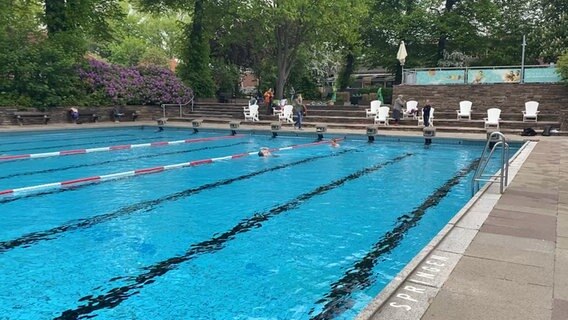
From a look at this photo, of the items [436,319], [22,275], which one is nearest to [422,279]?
[436,319]

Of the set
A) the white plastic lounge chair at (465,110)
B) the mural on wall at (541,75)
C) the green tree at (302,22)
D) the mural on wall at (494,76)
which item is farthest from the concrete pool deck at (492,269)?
the green tree at (302,22)

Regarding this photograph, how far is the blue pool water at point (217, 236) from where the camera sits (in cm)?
414

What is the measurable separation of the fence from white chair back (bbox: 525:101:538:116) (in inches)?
80.6

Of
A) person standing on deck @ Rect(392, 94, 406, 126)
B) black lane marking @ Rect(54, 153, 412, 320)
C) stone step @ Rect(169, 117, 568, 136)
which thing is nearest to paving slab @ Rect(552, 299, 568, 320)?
Answer: black lane marking @ Rect(54, 153, 412, 320)

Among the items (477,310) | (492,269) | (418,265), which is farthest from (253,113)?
(477,310)

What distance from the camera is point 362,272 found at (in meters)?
4.86

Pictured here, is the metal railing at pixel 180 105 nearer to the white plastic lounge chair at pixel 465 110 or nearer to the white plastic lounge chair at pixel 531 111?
the white plastic lounge chair at pixel 465 110

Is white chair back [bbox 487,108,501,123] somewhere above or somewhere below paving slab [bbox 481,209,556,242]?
above

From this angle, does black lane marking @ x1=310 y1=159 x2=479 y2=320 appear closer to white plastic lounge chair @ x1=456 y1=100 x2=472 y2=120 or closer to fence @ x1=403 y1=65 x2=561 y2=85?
white plastic lounge chair @ x1=456 y1=100 x2=472 y2=120

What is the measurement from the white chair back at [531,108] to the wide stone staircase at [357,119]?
478 mm

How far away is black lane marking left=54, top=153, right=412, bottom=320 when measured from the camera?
3.97 meters

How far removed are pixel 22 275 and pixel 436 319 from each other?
4.01 metres

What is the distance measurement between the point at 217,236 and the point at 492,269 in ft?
11.2

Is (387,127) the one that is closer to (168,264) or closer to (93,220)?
(93,220)
